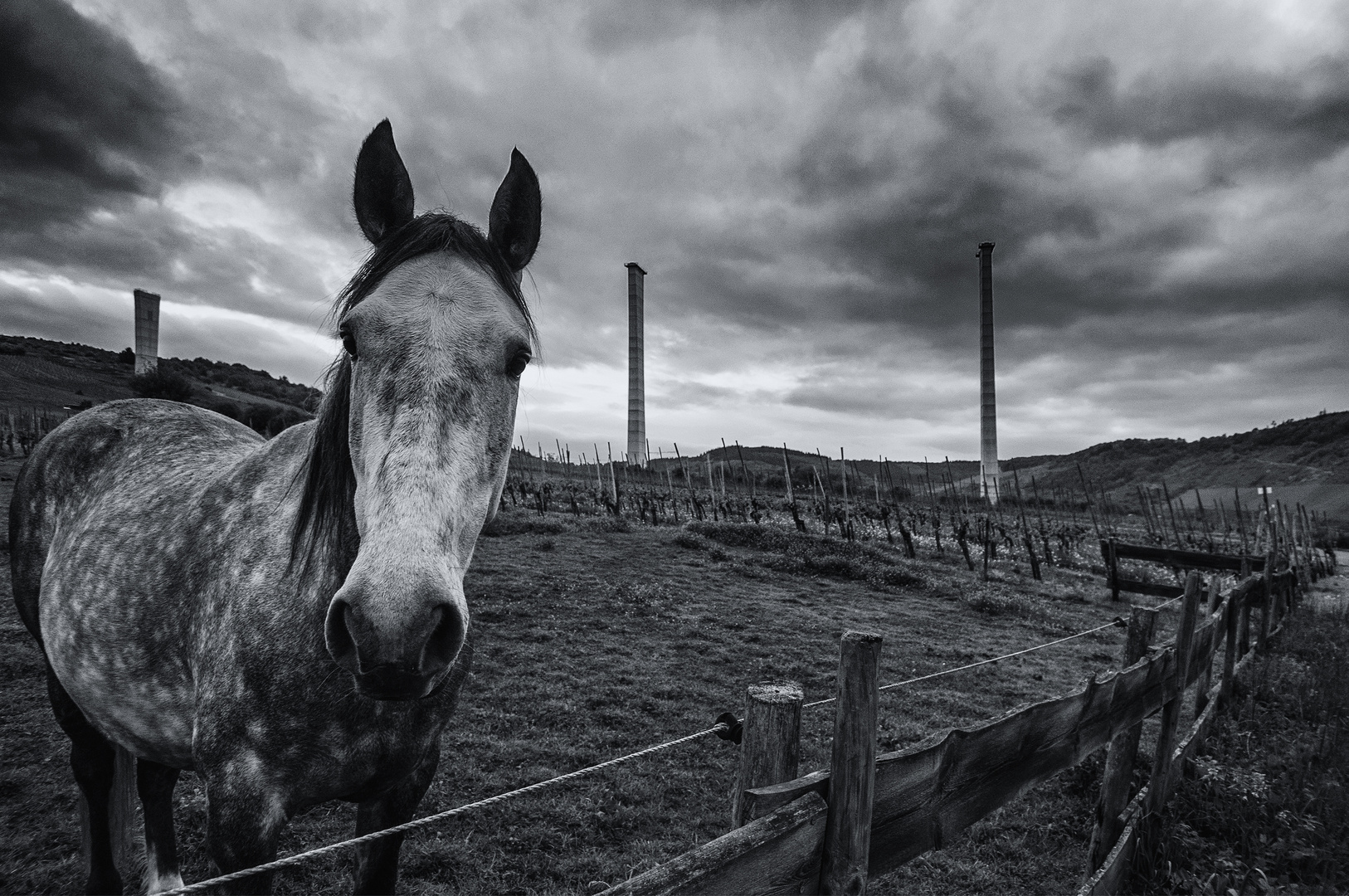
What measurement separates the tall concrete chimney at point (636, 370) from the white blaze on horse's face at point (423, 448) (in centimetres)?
4473

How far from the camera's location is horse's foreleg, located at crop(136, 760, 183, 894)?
3.24 meters

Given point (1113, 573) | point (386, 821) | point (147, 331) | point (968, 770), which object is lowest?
point (1113, 573)

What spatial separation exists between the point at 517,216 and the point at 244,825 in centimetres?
213

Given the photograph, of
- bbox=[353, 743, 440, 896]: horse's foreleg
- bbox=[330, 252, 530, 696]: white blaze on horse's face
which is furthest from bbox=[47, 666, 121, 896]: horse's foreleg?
bbox=[330, 252, 530, 696]: white blaze on horse's face

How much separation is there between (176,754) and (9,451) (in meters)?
41.5

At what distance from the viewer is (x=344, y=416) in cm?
208

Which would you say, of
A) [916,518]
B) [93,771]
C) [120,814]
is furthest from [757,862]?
[916,518]

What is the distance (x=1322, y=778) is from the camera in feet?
14.2

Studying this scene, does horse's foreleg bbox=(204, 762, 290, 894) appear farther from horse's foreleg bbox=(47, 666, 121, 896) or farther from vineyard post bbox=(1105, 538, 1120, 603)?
vineyard post bbox=(1105, 538, 1120, 603)

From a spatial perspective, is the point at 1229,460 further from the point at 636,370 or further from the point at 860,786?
the point at 860,786

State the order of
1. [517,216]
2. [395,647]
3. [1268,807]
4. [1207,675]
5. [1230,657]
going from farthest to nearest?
[1230,657] → [1207,675] → [1268,807] → [517,216] → [395,647]

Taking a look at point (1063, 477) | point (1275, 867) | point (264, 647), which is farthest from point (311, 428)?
point (1063, 477)

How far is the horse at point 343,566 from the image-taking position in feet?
4.77

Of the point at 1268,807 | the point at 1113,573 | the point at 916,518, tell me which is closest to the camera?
the point at 1268,807
